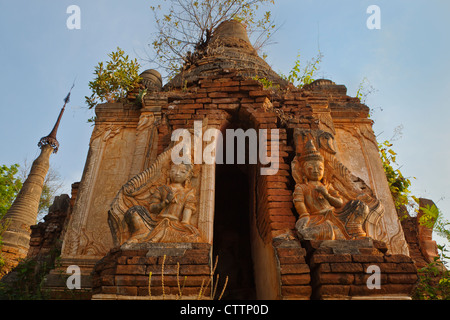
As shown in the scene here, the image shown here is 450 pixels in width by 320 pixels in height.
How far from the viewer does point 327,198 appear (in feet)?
12.6

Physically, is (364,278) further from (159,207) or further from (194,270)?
(159,207)

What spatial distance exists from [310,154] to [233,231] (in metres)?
2.67

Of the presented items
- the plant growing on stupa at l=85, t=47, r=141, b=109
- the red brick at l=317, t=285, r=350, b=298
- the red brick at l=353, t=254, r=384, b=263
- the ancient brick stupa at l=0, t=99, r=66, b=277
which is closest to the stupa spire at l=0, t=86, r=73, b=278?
the ancient brick stupa at l=0, t=99, r=66, b=277

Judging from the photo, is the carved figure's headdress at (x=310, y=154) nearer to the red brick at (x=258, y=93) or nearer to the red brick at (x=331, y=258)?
the red brick at (x=258, y=93)

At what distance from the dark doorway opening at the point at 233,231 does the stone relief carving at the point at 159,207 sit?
2.23m

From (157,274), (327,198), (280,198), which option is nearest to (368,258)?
(327,198)

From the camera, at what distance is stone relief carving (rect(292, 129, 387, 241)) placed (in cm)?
360

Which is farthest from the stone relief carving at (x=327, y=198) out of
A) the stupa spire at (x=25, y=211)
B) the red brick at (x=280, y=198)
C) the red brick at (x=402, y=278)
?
the stupa spire at (x=25, y=211)

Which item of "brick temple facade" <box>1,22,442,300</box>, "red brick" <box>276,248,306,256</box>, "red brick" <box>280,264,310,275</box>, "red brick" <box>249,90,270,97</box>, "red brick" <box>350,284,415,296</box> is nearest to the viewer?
"red brick" <box>350,284,415,296</box>

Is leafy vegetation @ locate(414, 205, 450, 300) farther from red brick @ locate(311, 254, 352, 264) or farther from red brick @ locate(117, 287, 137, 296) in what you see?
red brick @ locate(117, 287, 137, 296)

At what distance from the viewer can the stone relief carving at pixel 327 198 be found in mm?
3598

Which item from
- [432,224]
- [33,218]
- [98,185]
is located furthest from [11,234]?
[432,224]
